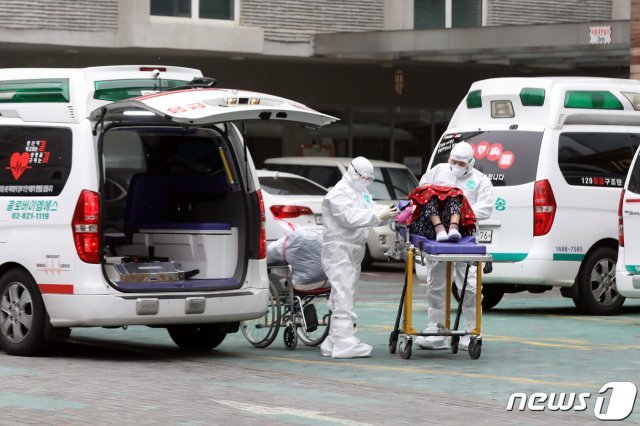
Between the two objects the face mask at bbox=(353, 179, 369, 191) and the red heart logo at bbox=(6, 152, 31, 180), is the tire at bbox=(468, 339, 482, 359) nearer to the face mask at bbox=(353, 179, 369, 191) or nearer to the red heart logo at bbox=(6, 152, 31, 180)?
the face mask at bbox=(353, 179, 369, 191)

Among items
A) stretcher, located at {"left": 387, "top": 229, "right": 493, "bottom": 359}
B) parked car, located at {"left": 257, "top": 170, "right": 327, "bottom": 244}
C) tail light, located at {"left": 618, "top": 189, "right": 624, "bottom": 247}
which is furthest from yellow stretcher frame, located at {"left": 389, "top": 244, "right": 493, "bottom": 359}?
parked car, located at {"left": 257, "top": 170, "right": 327, "bottom": 244}

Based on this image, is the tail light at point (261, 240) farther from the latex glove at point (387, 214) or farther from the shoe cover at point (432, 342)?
the shoe cover at point (432, 342)

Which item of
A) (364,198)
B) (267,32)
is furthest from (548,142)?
(267,32)

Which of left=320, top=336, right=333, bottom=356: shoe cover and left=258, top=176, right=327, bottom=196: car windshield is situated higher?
left=258, top=176, right=327, bottom=196: car windshield

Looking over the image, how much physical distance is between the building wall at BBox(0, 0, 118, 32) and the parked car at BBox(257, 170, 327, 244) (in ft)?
19.9

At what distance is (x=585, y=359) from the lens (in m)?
12.6

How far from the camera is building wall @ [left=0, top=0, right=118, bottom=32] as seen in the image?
26938mm

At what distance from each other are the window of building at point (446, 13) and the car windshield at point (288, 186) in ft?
30.2

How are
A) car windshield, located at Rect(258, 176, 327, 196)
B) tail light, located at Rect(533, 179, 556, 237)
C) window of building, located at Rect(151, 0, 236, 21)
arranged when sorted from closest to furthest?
tail light, located at Rect(533, 179, 556, 237), car windshield, located at Rect(258, 176, 327, 196), window of building, located at Rect(151, 0, 236, 21)

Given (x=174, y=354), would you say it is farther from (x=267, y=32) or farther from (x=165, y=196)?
(x=267, y=32)

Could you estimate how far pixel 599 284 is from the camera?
1673 cm

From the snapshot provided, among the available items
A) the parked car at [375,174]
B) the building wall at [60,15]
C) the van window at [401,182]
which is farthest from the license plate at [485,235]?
the building wall at [60,15]

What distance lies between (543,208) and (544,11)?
1837cm

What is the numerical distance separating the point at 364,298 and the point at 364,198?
647 cm
